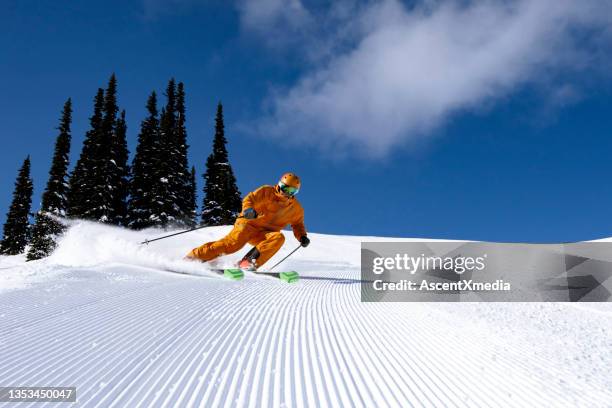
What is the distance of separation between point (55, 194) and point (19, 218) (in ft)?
15.2

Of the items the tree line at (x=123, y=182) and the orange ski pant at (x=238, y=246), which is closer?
the orange ski pant at (x=238, y=246)

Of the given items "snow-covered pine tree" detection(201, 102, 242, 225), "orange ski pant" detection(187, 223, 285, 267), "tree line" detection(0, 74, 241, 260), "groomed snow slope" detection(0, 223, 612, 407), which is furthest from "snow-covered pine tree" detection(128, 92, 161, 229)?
"groomed snow slope" detection(0, 223, 612, 407)

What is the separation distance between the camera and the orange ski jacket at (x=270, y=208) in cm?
809

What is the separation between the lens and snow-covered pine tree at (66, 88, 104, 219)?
2892 centimetres

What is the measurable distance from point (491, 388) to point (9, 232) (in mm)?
38511

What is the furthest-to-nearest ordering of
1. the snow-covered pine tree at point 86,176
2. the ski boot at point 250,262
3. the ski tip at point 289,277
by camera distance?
the snow-covered pine tree at point 86,176, the ski boot at point 250,262, the ski tip at point 289,277

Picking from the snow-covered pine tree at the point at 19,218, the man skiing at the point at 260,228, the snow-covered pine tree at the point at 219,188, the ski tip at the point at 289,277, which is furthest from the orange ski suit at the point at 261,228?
the snow-covered pine tree at the point at 19,218

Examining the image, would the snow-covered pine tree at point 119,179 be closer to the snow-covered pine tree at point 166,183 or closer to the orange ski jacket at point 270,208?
the snow-covered pine tree at point 166,183

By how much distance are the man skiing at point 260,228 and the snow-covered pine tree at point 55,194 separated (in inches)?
785

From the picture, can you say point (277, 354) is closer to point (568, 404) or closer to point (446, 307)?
point (568, 404)

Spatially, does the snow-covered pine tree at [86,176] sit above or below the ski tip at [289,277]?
above

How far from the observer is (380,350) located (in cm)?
278

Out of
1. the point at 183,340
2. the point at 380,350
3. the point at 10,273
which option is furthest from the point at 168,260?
the point at 380,350

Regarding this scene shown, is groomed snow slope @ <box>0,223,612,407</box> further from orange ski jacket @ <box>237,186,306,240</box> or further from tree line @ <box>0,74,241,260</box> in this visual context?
tree line @ <box>0,74,241,260</box>
